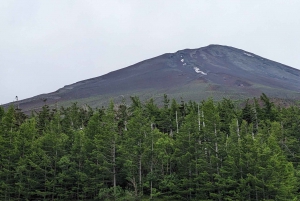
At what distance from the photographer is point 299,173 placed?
1702 inches

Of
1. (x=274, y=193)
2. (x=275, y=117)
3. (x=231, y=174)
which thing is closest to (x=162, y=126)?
(x=275, y=117)

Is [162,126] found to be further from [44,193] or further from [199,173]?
[44,193]

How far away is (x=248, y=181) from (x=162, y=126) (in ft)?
89.8

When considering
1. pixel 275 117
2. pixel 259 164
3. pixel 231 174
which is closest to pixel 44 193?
pixel 231 174

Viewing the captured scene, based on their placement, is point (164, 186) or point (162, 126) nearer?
point (164, 186)

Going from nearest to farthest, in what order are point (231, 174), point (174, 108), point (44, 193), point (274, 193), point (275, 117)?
point (274, 193) → point (231, 174) → point (44, 193) → point (275, 117) → point (174, 108)

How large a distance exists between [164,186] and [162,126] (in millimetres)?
20560

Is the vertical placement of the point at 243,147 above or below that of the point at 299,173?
above

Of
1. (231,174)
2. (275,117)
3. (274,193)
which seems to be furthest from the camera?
(275,117)

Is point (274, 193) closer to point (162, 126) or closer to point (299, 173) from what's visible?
point (299, 173)

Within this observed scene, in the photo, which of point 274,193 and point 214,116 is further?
point 214,116

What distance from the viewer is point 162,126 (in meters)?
65.0

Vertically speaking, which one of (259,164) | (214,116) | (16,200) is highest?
(214,116)

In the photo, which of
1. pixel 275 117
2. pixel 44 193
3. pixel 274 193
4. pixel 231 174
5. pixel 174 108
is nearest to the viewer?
pixel 274 193
